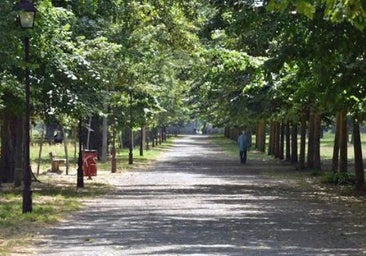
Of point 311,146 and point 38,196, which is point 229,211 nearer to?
point 38,196

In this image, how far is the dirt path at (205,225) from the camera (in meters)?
11.2

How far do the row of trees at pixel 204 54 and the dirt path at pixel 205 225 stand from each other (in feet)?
8.99

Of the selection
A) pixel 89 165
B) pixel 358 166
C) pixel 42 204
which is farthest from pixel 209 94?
pixel 42 204

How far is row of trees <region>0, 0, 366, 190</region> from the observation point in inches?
545

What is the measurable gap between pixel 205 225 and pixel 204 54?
5.13 m

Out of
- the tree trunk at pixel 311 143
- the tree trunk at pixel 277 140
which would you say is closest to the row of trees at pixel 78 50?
the tree trunk at pixel 311 143

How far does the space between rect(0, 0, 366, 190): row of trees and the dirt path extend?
8.99 feet

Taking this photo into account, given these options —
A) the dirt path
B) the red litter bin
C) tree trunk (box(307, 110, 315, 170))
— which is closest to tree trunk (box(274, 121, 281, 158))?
tree trunk (box(307, 110, 315, 170))

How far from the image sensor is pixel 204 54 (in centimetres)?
1778

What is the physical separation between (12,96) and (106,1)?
4.72m

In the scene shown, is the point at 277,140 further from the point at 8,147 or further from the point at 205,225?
the point at 205,225

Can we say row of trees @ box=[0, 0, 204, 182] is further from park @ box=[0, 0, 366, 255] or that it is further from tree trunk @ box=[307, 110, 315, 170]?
tree trunk @ box=[307, 110, 315, 170]

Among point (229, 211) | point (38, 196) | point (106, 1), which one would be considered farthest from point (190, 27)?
point (229, 211)

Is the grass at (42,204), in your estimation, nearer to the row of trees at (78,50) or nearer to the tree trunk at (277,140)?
the row of trees at (78,50)
